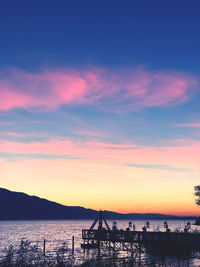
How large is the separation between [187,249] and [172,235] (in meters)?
3.25

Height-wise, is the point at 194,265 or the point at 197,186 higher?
the point at 197,186

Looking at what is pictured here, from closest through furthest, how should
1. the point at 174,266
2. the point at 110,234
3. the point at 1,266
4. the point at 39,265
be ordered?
the point at 1,266
the point at 39,265
the point at 174,266
the point at 110,234

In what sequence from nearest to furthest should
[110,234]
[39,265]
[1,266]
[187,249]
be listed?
[1,266]
[39,265]
[187,249]
[110,234]

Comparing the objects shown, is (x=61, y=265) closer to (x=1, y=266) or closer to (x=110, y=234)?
(x=1, y=266)

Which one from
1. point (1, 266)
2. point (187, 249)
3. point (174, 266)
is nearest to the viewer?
point (1, 266)

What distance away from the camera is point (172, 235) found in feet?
167

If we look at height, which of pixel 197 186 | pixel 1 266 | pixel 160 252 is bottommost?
pixel 160 252

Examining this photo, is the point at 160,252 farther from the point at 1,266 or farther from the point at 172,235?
the point at 1,266

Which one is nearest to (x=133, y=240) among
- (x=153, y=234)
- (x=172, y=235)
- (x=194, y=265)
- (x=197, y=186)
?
(x=153, y=234)

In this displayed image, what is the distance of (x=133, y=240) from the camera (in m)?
54.8

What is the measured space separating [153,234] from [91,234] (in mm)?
13220

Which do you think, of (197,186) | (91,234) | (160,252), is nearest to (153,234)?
(160,252)

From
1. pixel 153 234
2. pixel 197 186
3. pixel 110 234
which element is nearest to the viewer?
pixel 153 234

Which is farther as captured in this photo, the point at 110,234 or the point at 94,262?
the point at 110,234
